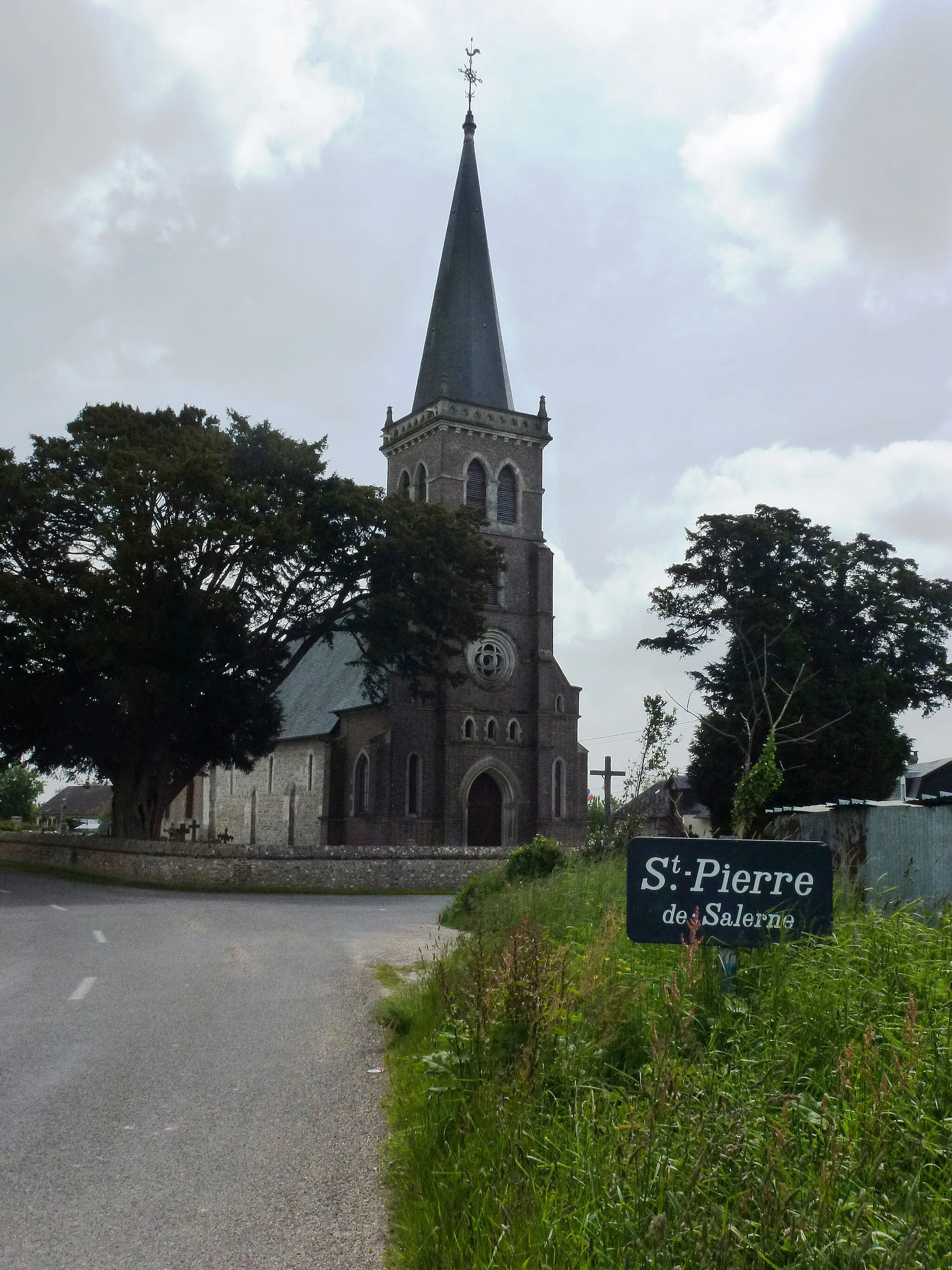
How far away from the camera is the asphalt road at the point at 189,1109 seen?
16.3 feet

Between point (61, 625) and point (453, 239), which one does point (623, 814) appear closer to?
point (61, 625)

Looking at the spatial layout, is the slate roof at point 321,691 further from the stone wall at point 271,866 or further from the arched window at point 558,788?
the stone wall at point 271,866

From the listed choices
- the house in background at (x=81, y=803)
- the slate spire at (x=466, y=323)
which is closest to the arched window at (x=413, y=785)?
the slate spire at (x=466, y=323)

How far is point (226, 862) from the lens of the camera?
2947 centimetres

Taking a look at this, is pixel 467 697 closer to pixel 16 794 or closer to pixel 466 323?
pixel 466 323

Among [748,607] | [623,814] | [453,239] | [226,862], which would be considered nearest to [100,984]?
[623,814]

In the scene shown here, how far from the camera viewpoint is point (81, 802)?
122 meters

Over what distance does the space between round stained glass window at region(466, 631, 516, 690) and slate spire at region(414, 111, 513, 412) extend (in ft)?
33.4

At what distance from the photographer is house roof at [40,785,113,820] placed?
11906 centimetres

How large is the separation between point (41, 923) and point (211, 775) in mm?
46199

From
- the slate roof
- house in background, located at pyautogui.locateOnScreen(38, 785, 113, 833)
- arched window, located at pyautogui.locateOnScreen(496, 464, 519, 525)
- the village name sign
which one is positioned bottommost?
house in background, located at pyautogui.locateOnScreen(38, 785, 113, 833)

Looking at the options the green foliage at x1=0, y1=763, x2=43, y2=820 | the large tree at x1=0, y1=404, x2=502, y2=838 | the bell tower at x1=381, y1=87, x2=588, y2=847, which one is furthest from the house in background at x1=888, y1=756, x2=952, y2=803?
the green foliage at x1=0, y1=763, x2=43, y2=820

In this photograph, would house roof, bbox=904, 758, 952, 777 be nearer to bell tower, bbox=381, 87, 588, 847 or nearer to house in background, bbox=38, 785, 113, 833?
bell tower, bbox=381, 87, 588, 847

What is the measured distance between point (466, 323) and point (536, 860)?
3777cm
